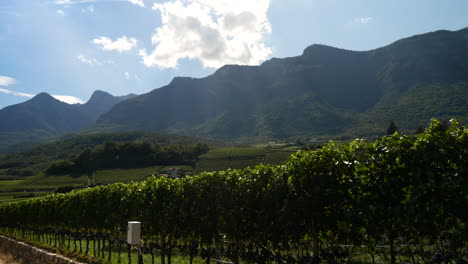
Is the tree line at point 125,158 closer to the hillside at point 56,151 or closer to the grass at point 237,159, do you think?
the grass at point 237,159

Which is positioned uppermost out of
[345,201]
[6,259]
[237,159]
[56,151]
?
[345,201]

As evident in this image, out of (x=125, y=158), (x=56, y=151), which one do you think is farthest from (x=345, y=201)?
(x=56, y=151)

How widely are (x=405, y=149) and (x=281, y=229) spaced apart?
3.93 m

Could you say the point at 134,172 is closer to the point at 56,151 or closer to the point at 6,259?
the point at 6,259

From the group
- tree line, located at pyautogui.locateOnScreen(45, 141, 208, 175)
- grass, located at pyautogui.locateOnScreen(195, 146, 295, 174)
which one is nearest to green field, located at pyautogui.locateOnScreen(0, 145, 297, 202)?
grass, located at pyautogui.locateOnScreen(195, 146, 295, 174)

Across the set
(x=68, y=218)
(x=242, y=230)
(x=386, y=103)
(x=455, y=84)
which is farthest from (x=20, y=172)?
(x=455, y=84)

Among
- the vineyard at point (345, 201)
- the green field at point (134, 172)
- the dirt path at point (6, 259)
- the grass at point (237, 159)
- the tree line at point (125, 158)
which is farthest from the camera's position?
the tree line at point (125, 158)

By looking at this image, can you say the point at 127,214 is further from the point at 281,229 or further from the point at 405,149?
the point at 405,149

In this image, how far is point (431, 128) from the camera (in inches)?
220

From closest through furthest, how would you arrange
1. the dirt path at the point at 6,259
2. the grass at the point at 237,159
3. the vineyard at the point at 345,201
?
the vineyard at the point at 345,201 → the dirt path at the point at 6,259 → the grass at the point at 237,159

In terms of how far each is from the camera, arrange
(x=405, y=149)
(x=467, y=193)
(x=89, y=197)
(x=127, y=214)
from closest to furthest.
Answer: (x=467, y=193) < (x=405, y=149) < (x=127, y=214) < (x=89, y=197)

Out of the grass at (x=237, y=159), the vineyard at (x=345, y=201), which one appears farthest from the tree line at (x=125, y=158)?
the vineyard at (x=345, y=201)

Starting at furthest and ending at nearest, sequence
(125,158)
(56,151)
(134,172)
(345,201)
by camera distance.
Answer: (56,151)
(125,158)
(134,172)
(345,201)

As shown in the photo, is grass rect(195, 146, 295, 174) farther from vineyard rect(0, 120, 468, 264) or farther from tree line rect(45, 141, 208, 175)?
vineyard rect(0, 120, 468, 264)
